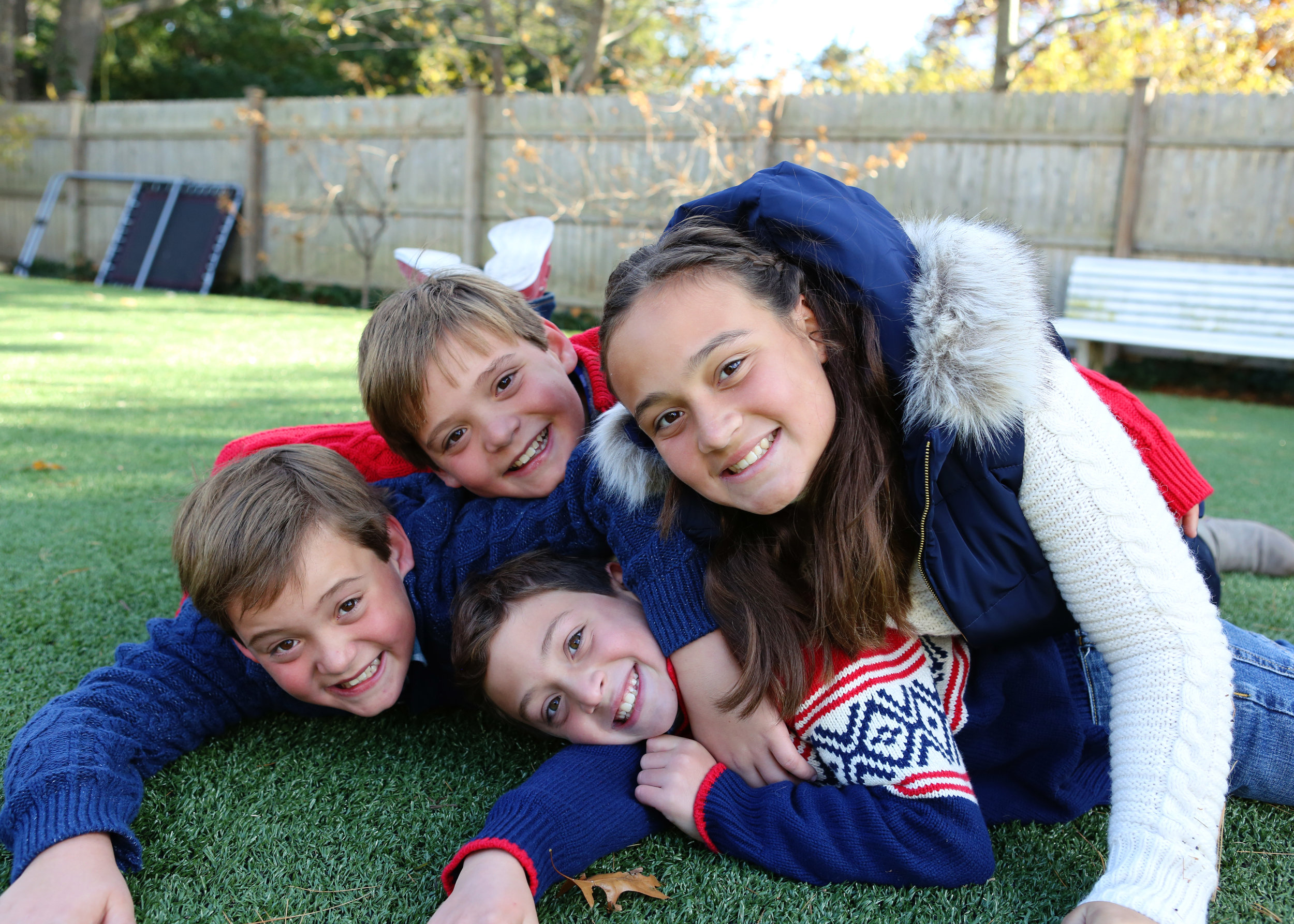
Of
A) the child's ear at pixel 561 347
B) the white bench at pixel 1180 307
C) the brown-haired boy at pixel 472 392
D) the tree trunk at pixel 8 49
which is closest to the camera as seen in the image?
the brown-haired boy at pixel 472 392

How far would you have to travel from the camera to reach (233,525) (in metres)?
1.88

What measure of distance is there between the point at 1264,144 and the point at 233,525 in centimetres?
874

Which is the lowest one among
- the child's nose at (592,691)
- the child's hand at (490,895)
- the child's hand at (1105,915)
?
the child's hand at (490,895)

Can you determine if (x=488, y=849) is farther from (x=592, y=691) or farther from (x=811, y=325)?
(x=811, y=325)

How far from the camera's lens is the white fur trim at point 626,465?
6.02 ft

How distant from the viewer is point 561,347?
2.61 meters

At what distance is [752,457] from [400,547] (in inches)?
39.0

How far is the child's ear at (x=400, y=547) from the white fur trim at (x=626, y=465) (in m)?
0.55

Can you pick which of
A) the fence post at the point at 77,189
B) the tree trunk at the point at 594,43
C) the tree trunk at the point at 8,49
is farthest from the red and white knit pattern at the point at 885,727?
the tree trunk at the point at 8,49

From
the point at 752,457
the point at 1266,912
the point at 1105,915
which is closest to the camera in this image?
the point at 1105,915

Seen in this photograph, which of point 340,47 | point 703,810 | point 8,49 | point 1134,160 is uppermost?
point 340,47

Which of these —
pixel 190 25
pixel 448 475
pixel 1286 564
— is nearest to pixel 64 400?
pixel 448 475

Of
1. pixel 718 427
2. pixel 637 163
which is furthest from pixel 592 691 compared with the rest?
pixel 637 163

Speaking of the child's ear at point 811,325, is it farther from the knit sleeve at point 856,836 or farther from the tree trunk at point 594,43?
the tree trunk at point 594,43
